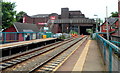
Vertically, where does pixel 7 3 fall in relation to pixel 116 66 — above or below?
above

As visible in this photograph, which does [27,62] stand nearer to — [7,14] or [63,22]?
[7,14]

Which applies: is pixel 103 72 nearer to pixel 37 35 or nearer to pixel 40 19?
pixel 37 35

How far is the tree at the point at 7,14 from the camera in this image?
26.7 metres

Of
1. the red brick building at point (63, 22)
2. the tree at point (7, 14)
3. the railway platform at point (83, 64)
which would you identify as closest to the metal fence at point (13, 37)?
the tree at point (7, 14)

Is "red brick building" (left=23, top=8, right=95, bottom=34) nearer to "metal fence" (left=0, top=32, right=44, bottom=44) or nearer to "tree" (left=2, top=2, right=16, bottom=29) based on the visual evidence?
"tree" (left=2, top=2, right=16, bottom=29)

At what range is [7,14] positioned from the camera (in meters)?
26.8

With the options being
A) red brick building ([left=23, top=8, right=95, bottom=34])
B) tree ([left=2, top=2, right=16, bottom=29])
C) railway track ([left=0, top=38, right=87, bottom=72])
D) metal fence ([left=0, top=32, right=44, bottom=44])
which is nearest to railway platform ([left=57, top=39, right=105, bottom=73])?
railway track ([left=0, top=38, right=87, bottom=72])

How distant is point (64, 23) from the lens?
2547 inches

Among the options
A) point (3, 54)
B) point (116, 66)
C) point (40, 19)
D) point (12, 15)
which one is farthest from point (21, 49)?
point (40, 19)

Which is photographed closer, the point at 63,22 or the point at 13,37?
the point at 13,37

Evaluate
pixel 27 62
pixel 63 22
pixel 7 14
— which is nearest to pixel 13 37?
pixel 7 14

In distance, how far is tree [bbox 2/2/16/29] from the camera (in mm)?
26703

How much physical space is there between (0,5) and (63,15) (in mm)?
48510

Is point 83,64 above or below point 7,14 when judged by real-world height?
below
